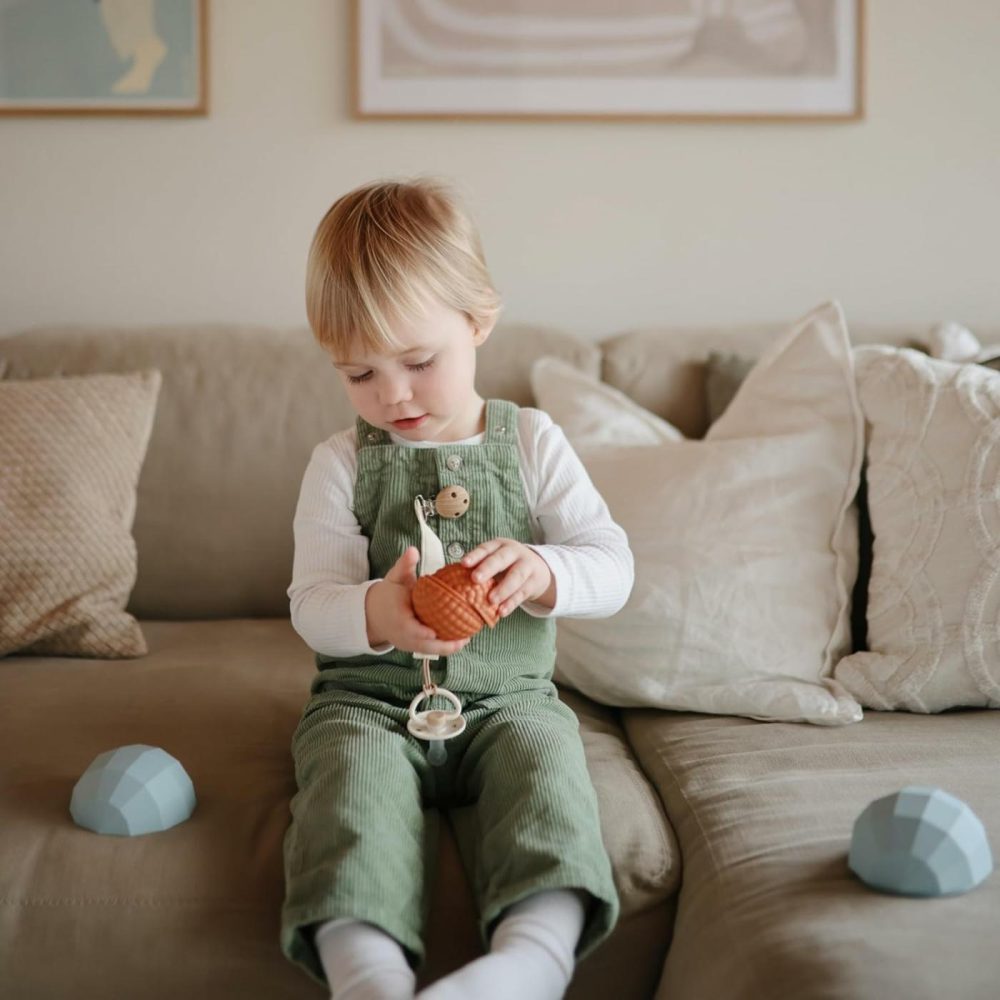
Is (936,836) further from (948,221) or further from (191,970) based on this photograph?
(948,221)

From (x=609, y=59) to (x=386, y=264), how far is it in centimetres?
107

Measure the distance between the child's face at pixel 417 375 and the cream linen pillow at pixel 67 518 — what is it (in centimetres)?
60

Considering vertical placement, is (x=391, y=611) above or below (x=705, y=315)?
below

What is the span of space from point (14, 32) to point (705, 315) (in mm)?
1419

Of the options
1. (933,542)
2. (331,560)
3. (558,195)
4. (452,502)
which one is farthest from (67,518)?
(933,542)

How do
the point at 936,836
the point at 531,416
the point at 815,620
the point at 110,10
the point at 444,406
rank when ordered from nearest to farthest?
1. the point at 936,836
2. the point at 444,406
3. the point at 531,416
4. the point at 815,620
5. the point at 110,10

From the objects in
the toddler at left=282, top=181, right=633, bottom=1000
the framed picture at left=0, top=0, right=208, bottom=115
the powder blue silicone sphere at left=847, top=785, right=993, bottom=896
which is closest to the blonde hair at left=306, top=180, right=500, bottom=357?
the toddler at left=282, top=181, right=633, bottom=1000

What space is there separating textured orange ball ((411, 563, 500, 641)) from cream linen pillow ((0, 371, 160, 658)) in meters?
0.74

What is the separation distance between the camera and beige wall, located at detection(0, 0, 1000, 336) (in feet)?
6.97

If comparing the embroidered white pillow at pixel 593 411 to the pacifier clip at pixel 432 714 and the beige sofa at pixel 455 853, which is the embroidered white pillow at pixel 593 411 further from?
the pacifier clip at pixel 432 714

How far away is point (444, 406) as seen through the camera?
1294 mm

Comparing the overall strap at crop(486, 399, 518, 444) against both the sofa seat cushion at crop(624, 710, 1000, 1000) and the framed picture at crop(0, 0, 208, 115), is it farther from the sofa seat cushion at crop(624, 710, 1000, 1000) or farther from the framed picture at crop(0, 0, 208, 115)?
the framed picture at crop(0, 0, 208, 115)

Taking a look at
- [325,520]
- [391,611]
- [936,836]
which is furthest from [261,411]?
[936,836]

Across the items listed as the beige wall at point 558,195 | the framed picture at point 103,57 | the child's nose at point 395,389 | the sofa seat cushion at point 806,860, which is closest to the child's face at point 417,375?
the child's nose at point 395,389
